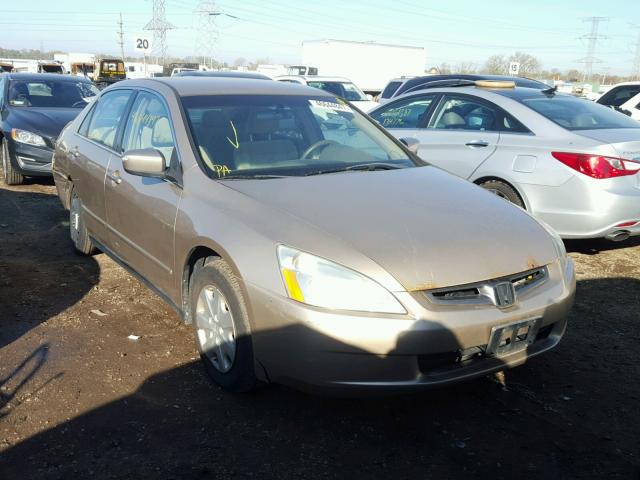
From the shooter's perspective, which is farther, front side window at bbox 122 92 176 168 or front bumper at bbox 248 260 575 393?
front side window at bbox 122 92 176 168

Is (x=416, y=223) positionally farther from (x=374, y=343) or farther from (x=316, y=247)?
(x=374, y=343)

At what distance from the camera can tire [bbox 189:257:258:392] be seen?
119 inches

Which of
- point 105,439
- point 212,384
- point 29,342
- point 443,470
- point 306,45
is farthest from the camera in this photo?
point 306,45

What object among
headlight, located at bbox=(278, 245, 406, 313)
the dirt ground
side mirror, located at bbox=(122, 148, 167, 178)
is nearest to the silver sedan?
the dirt ground

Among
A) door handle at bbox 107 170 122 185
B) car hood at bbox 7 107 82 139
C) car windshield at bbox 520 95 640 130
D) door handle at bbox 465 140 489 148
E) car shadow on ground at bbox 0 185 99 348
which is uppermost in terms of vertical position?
car windshield at bbox 520 95 640 130

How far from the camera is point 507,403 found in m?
3.23

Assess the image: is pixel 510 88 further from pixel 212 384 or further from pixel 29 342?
pixel 29 342

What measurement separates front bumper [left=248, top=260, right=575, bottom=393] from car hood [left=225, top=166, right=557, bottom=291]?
0.16 m

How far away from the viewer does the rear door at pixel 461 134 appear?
6.04 meters

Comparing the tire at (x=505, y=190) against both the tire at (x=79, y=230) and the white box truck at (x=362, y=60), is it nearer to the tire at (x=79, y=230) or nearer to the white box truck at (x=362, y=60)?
the tire at (x=79, y=230)

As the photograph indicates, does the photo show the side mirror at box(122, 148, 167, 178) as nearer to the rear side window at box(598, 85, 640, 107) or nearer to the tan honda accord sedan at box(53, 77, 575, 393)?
the tan honda accord sedan at box(53, 77, 575, 393)

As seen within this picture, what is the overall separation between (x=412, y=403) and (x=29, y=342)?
7.80ft

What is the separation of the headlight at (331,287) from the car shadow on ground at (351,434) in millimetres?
676

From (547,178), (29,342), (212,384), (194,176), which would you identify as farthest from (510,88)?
(29,342)
